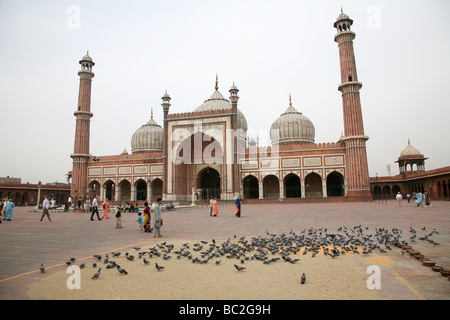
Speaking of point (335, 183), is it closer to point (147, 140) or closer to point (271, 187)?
point (271, 187)

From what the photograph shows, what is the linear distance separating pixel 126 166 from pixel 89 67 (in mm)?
12748

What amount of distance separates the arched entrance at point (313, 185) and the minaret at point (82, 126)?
25.7m

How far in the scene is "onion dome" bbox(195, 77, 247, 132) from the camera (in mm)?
35031

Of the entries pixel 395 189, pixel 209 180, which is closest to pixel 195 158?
pixel 209 180

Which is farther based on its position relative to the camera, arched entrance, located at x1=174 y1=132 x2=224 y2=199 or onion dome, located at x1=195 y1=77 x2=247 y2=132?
onion dome, located at x1=195 y1=77 x2=247 y2=132

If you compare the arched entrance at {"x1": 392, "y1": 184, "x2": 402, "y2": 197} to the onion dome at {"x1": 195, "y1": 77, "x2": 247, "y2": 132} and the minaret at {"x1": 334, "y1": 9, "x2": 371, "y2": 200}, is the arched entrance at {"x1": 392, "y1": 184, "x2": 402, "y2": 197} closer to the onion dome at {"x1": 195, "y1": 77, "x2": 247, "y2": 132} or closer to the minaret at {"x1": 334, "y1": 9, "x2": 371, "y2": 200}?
the minaret at {"x1": 334, "y1": 9, "x2": 371, "y2": 200}

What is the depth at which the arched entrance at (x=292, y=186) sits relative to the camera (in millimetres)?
33062

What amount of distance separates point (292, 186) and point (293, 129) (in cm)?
744

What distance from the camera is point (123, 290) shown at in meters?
3.11

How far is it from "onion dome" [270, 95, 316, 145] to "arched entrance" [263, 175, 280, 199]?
577cm

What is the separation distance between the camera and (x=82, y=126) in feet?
111

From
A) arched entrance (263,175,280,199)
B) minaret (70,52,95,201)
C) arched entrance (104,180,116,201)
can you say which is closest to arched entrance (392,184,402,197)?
arched entrance (263,175,280,199)
